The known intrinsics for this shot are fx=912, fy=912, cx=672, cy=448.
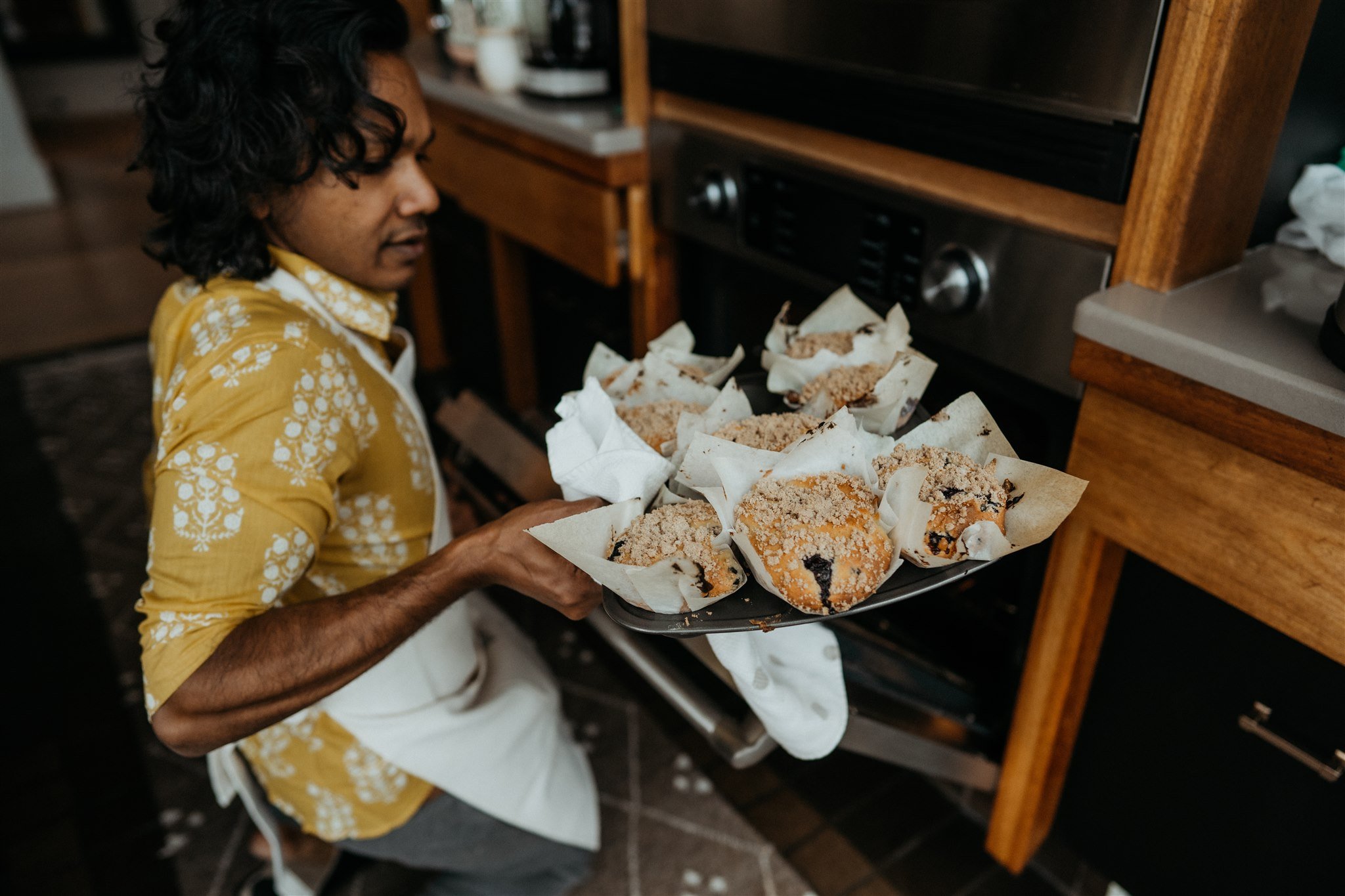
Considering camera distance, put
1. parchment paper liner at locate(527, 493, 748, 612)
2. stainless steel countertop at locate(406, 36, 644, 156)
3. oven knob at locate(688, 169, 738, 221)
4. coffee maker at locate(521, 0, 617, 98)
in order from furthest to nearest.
Result: coffee maker at locate(521, 0, 617, 98)
stainless steel countertop at locate(406, 36, 644, 156)
oven knob at locate(688, 169, 738, 221)
parchment paper liner at locate(527, 493, 748, 612)

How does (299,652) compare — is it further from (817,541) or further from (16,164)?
(16,164)

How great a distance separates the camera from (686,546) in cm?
61

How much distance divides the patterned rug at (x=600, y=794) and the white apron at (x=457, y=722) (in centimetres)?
17

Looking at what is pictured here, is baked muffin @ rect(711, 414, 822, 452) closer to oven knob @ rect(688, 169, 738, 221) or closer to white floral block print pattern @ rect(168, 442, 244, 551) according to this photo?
white floral block print pattern @ rect(168, 442, 244, 551)

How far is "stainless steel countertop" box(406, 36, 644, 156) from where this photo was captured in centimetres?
147

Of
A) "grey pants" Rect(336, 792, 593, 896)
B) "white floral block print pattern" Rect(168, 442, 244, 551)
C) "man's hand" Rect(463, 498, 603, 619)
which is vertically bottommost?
"grey pants" Rect(336, 792, 593, 896)

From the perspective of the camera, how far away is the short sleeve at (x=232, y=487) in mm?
759

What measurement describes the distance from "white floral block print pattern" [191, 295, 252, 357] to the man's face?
0.39 feet

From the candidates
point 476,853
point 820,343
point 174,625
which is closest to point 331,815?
point 476,853

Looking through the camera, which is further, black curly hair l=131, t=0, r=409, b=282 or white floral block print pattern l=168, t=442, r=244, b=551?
black curly hair l=131, t=0, r=409, b=282

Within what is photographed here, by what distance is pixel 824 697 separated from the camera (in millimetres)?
915

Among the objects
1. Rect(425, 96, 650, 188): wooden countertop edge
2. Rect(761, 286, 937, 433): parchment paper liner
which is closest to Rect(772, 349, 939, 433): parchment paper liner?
Rect(761, 286, 937, 433): parchment paper liner

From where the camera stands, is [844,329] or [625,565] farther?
[844,329]

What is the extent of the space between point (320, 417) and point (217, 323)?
146 millimetres
